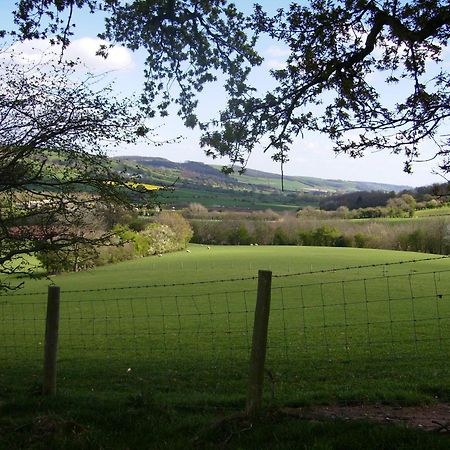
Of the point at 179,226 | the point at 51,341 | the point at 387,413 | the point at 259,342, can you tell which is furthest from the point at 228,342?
the point at 179,226

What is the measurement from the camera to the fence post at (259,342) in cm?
538

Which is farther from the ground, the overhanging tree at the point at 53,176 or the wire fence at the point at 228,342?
the overhanging tree at the point at 53,176

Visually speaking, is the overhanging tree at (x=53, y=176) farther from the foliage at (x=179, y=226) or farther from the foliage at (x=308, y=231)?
the foliage at (x=308, y=231)

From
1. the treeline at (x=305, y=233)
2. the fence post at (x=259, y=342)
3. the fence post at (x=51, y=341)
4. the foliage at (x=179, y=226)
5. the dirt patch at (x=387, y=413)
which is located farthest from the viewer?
the treeline at (x=305, y=233)

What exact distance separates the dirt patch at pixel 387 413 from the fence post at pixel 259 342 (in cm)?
44

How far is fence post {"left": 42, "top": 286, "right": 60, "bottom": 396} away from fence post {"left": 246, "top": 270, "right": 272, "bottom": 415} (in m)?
2.47

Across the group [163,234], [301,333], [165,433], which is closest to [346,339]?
[301,333]

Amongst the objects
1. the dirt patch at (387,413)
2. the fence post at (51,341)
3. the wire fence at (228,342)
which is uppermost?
the fence post at (51,341)

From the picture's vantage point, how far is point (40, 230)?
8.52m

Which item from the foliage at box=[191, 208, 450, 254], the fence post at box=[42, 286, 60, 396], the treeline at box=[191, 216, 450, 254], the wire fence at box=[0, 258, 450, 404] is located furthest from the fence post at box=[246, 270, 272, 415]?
the foliage at box=[191, 208, 450, 254]

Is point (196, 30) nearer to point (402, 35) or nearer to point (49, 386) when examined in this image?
point (402, 35)

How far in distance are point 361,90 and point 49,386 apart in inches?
249

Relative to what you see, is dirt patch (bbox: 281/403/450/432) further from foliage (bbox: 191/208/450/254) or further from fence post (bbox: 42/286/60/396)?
foliage (bbox: 191/208/450/254)

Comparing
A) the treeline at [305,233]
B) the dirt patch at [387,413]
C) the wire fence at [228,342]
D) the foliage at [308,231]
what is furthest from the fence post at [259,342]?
the foliage at [308,231]
